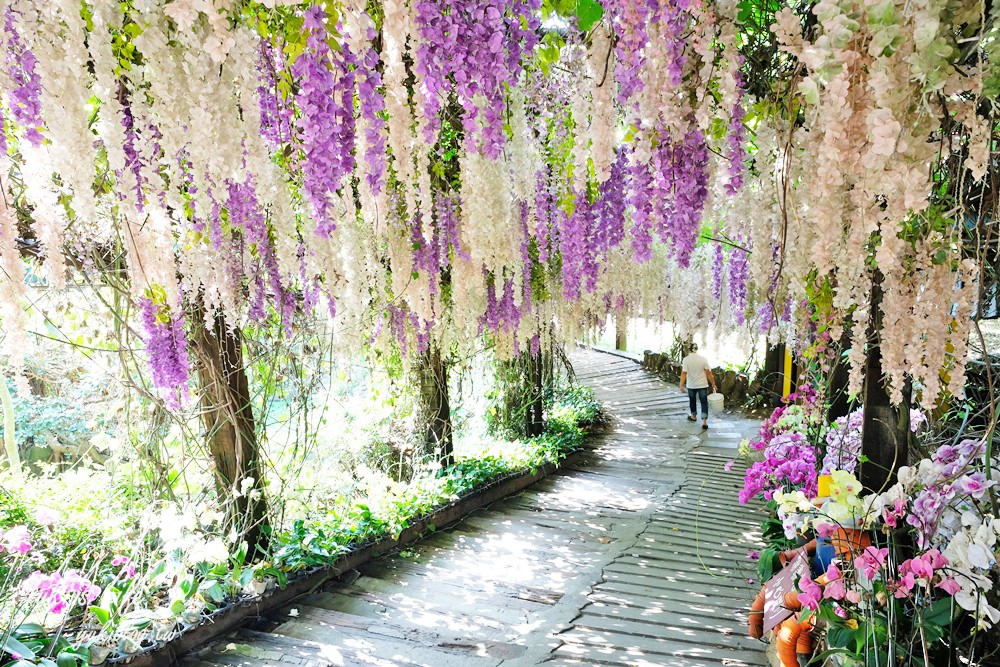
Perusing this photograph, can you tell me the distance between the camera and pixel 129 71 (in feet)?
4.11

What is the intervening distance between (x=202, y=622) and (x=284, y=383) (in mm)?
1376

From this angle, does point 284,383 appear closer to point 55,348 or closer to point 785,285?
point 55,348

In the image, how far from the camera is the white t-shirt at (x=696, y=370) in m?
7.14

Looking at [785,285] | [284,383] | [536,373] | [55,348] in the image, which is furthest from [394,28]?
[536,373]

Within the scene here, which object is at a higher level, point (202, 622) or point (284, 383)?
point (284, 383)

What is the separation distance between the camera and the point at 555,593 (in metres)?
3.14

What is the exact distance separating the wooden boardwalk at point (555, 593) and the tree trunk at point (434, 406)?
649 millimetres

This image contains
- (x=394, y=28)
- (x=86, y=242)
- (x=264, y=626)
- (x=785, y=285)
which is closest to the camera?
(x=394, y=28)

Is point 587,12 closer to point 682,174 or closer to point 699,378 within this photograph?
point 682,174

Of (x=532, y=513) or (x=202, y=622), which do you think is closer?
A: (x=202, y=622)

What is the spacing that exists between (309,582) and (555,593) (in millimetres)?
1312

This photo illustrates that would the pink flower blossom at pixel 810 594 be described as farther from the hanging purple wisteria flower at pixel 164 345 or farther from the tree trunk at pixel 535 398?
the tree trunk at pixel 535 398

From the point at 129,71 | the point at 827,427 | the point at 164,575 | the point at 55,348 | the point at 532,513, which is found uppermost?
the point at 129,71

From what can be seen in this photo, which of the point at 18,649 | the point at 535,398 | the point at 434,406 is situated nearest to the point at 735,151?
the point at 18,649
